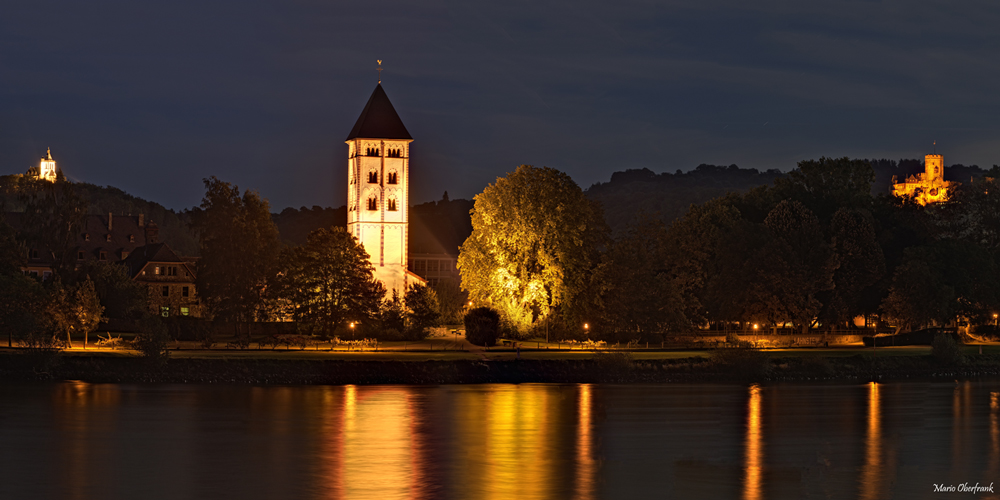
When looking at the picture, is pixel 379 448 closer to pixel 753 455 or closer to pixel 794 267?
pixel 753 455

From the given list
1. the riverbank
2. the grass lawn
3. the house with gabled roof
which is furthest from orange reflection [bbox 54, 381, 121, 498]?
the house with gabled roof

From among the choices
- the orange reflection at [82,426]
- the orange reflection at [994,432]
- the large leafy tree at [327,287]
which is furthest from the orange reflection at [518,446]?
the large leafy tree at [327,287]

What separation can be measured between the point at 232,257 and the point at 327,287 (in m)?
11.4

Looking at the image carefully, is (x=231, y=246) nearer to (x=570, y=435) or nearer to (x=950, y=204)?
(x=570, y=435)

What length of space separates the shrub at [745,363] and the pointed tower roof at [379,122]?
37905 mm

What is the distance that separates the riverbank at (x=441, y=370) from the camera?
59344 mm

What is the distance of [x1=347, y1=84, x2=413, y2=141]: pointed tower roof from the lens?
93375mm

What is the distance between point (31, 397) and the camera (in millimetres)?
50906

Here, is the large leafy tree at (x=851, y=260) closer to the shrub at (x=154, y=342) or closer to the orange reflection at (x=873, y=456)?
the orange reflection at (x=873, y=456)

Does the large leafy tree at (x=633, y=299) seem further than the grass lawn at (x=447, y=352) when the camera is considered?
Yes

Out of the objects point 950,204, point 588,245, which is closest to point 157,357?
point 588,245

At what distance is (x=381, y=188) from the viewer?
306 feet

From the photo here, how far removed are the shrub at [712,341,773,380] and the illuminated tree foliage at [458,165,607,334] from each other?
46.8 feet
